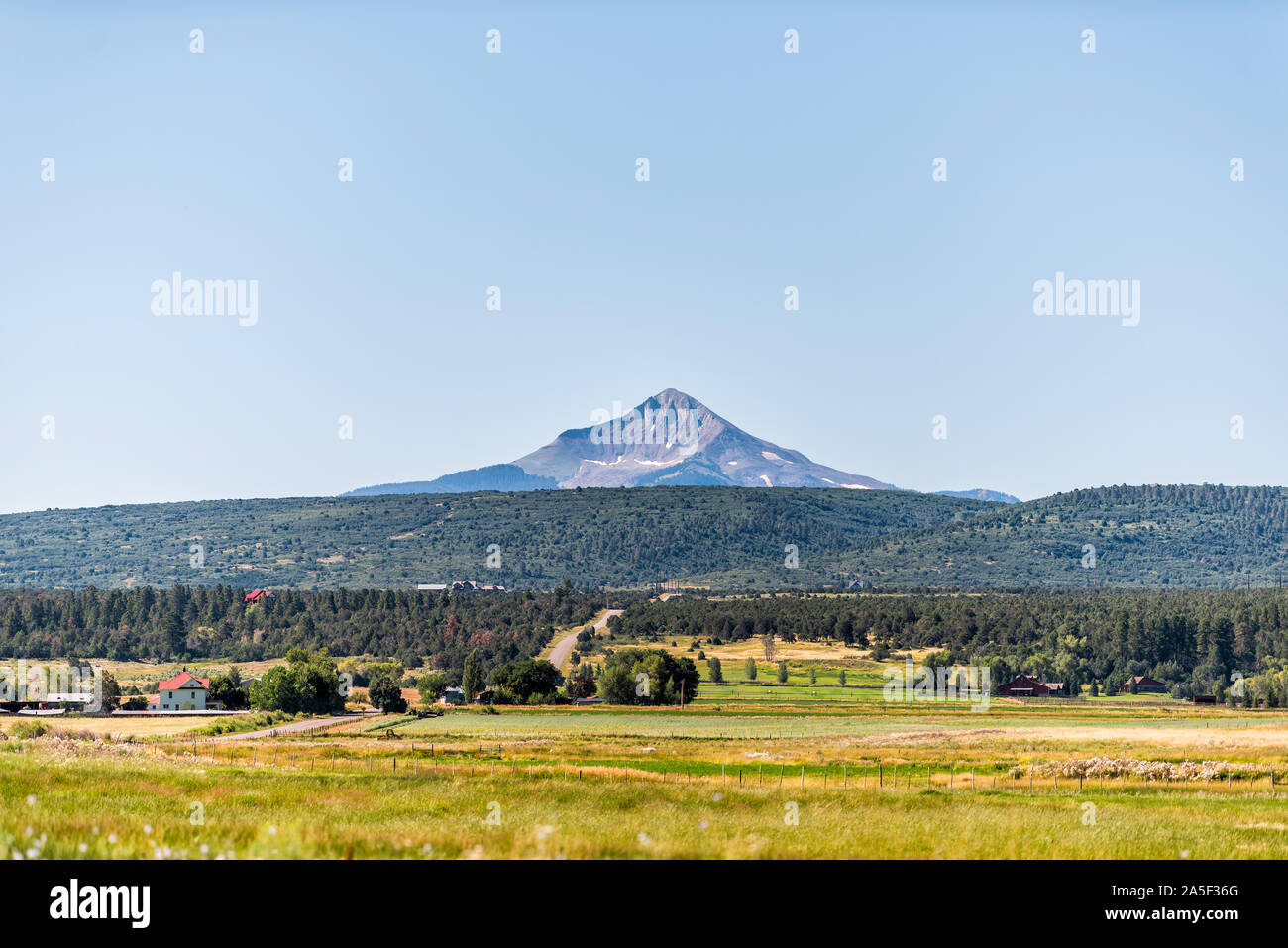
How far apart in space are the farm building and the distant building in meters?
11.0

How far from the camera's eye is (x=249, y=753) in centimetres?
6700

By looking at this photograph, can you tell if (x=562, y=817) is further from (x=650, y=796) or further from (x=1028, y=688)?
(x=1028, y=688)

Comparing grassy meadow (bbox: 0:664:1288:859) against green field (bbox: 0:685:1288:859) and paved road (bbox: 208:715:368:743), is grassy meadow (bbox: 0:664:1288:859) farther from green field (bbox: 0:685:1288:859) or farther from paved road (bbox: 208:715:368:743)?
paved road (bbox: 208:715:368:743)

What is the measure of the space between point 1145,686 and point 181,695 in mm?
119650

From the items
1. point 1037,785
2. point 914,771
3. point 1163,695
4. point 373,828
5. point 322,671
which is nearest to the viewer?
point 373,828

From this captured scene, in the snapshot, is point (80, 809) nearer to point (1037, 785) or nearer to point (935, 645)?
point (1037, 785)

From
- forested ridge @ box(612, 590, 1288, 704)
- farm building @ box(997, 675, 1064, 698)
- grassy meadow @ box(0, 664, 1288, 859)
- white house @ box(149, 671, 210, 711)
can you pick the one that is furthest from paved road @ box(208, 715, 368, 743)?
forested ridge @ box(612, 590, 1288, 704)

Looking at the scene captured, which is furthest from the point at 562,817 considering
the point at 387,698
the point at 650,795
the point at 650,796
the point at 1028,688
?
the point at 1028,688

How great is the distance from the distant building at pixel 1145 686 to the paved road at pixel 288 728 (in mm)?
101853

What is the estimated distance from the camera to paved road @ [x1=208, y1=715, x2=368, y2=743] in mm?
84812

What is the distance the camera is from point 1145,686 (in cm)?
16250

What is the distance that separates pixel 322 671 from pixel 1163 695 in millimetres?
104044

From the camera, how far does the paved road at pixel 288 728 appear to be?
84.8 meters
